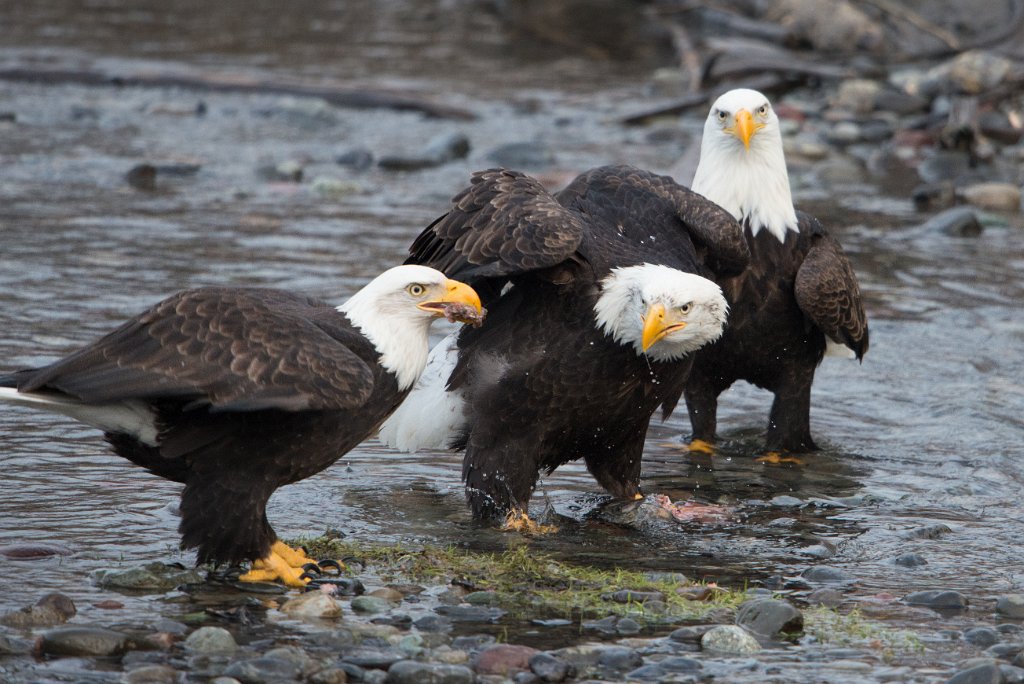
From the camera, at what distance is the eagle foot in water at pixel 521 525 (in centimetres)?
582

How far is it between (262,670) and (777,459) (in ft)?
11.4

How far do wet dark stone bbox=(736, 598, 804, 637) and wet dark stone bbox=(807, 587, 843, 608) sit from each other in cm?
28

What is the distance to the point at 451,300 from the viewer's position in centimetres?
514

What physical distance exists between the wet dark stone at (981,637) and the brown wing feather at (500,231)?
1.88m

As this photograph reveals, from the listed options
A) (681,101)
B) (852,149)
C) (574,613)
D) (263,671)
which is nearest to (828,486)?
(574,613)

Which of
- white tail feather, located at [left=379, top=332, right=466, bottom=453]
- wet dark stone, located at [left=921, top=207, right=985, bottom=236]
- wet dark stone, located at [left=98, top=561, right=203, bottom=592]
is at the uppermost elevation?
wet dark stone, located at [left=921, top=207, right=985, bottom=236]

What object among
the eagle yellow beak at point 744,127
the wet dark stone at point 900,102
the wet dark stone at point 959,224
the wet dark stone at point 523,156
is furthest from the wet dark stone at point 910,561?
the wet dark stone at point 900,102

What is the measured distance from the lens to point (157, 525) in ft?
18.1

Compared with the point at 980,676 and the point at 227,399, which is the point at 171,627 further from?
the point at 980,676

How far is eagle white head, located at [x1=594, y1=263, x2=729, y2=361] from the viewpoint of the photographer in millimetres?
5445

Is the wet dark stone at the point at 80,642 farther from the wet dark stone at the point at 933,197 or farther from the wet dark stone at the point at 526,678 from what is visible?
the wet dark stone at the point at 933,197

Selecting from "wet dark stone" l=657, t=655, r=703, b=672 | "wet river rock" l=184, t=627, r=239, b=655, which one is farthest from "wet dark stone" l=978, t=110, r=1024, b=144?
"wet river rock" l=184, t=627, r=239, b=655

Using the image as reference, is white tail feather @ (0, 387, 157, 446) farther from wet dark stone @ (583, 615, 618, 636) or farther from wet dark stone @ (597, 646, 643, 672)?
wet dark stone @ (597, 646, 643, 672)

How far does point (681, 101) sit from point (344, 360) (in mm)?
10831
